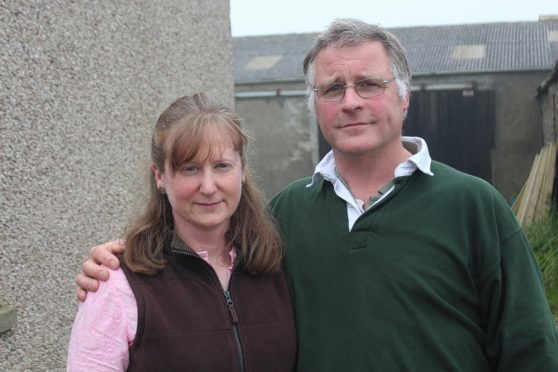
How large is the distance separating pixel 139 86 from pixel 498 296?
3.26 metres

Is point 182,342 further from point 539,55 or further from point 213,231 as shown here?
point 539,55

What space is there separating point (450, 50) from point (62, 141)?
42.3 ft

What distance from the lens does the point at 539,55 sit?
1381cm

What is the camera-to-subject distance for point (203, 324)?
1920 mm

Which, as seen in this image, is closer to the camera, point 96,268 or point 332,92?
point 96,268

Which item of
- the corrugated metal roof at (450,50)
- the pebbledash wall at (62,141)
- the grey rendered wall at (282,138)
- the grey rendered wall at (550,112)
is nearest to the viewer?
the pebbledash wall at (62,141)

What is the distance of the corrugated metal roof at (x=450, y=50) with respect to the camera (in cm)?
1389

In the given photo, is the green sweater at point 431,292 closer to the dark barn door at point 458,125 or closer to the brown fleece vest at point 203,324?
the brown fleece vest at point 203,324

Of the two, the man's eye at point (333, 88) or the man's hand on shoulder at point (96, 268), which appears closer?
the man's hand on shoulder at point (96, 268)

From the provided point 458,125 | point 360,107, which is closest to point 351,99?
point 360,107

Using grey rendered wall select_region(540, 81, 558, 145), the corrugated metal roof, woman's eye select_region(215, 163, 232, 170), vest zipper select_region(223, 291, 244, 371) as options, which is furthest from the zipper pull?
the corrugated metal roof

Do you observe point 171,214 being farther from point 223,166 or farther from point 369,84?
point 369,84

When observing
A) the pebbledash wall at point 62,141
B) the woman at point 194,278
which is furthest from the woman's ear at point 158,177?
the pebbledash wall at point 62,141

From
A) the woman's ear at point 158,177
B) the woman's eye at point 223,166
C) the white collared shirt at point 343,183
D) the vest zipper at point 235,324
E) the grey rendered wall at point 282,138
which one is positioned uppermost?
the woman's eye at point 223,166
